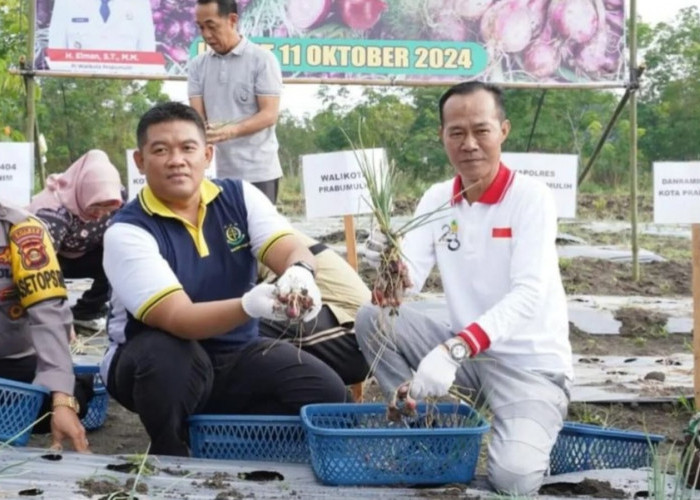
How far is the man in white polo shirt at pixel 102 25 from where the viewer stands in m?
6.38

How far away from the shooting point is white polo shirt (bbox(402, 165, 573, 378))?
2816 millimetres

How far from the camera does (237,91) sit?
15.6ft

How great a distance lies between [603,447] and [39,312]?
1564 millimetres

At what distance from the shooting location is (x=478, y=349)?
8.80ft

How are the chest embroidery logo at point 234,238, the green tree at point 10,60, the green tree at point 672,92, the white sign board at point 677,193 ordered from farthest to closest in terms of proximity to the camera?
the green tree at point 672,92
the green tree at point 10,60
the white sign board at point 677,193
the chest embroidery logo at point 234,238

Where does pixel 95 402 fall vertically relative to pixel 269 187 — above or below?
Answer: below

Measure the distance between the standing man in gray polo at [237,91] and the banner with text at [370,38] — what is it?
1.83 meters

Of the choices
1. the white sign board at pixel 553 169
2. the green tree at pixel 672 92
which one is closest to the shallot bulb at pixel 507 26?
the white sign board at pixel 553 169

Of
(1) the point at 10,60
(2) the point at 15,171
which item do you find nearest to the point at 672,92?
(1) the point at 10,60

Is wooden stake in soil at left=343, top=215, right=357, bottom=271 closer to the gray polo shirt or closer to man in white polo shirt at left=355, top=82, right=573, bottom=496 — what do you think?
the gray polo shirt

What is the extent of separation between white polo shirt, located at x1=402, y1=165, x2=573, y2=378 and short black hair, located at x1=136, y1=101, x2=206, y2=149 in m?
0.68

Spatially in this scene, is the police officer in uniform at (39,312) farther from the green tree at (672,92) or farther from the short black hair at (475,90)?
the green tree at (672,92)

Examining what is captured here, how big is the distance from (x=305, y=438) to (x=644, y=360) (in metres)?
2.29

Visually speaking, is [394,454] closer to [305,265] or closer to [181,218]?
[305,265]
